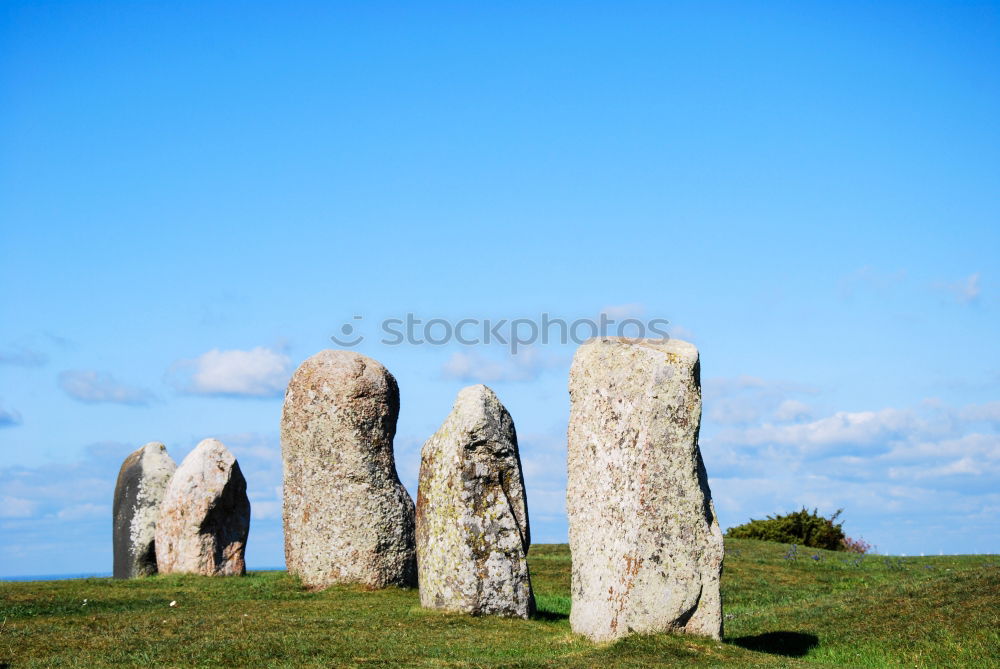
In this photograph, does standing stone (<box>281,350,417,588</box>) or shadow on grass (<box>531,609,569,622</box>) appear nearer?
shadow on grass (<box>531,609,569,622</box>)

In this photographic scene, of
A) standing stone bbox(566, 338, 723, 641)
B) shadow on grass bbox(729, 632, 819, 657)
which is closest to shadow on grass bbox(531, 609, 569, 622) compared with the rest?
shadow on grass bbox(729, 632, 819, 657)

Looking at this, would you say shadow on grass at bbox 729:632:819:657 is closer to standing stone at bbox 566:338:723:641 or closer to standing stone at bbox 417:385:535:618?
standing stone at bbox 566:338:723:641

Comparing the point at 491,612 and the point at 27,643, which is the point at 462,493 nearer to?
the point at 491,612

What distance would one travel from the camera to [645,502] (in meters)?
15.0

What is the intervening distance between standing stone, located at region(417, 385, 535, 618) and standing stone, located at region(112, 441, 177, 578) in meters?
11.8

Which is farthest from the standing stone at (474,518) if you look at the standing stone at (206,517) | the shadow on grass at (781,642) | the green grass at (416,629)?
the standing stone at (206,517)

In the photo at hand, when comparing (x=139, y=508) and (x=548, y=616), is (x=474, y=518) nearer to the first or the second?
(x=548, y=616)

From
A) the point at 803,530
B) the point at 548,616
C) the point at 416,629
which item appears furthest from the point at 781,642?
the point at 803,530

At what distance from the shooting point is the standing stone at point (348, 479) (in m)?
22.7

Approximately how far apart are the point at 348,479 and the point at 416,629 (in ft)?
20.2

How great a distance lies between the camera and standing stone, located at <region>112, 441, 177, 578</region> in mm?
27906

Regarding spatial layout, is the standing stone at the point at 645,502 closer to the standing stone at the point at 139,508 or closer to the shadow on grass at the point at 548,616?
the shadow on grass at the point at 548,616

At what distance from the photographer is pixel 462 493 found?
18.4 meters

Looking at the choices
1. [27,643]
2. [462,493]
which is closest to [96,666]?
[27,643]
